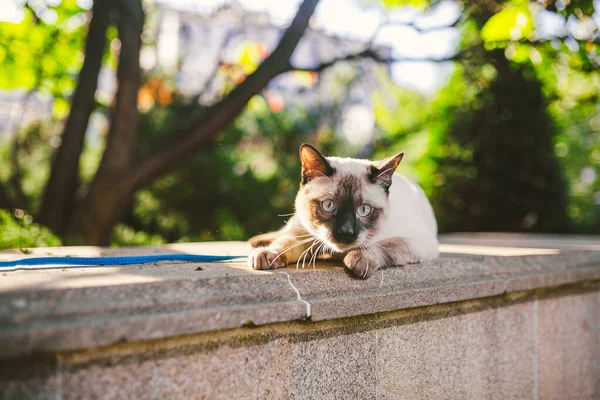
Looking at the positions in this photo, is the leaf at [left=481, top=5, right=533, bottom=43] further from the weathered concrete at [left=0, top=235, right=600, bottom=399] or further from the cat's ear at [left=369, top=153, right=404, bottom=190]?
the cat's ear at [left=369, top=153, right=404, bottom=190]

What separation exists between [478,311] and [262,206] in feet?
16.7

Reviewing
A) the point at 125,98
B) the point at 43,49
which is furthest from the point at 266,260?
the point at 43,49

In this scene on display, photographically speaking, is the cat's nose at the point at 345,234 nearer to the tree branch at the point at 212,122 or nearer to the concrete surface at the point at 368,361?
the concrete surface at the point at 368,361

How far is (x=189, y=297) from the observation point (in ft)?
5.74

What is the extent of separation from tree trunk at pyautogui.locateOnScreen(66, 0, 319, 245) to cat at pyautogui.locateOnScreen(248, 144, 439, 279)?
3.00 metres

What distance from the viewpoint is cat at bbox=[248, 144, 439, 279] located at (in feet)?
7.61

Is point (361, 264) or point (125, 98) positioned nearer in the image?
point (361, 264)

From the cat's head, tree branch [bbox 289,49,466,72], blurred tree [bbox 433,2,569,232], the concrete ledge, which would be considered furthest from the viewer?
blurred tree [bbox 433,2,569,232]

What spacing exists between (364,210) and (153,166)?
12.6 ft

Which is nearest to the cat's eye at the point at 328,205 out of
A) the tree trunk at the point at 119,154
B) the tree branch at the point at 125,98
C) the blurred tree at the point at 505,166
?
the tree trunk at the point at 119,154

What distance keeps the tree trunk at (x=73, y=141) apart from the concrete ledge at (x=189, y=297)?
11.7ft

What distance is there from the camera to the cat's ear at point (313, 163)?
256 cm

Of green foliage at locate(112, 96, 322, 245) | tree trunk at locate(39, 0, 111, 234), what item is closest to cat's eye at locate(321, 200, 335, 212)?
green foliage at locate(112, 96, 322, 245)

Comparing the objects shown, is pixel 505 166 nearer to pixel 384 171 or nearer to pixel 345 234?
pixel 384 171
